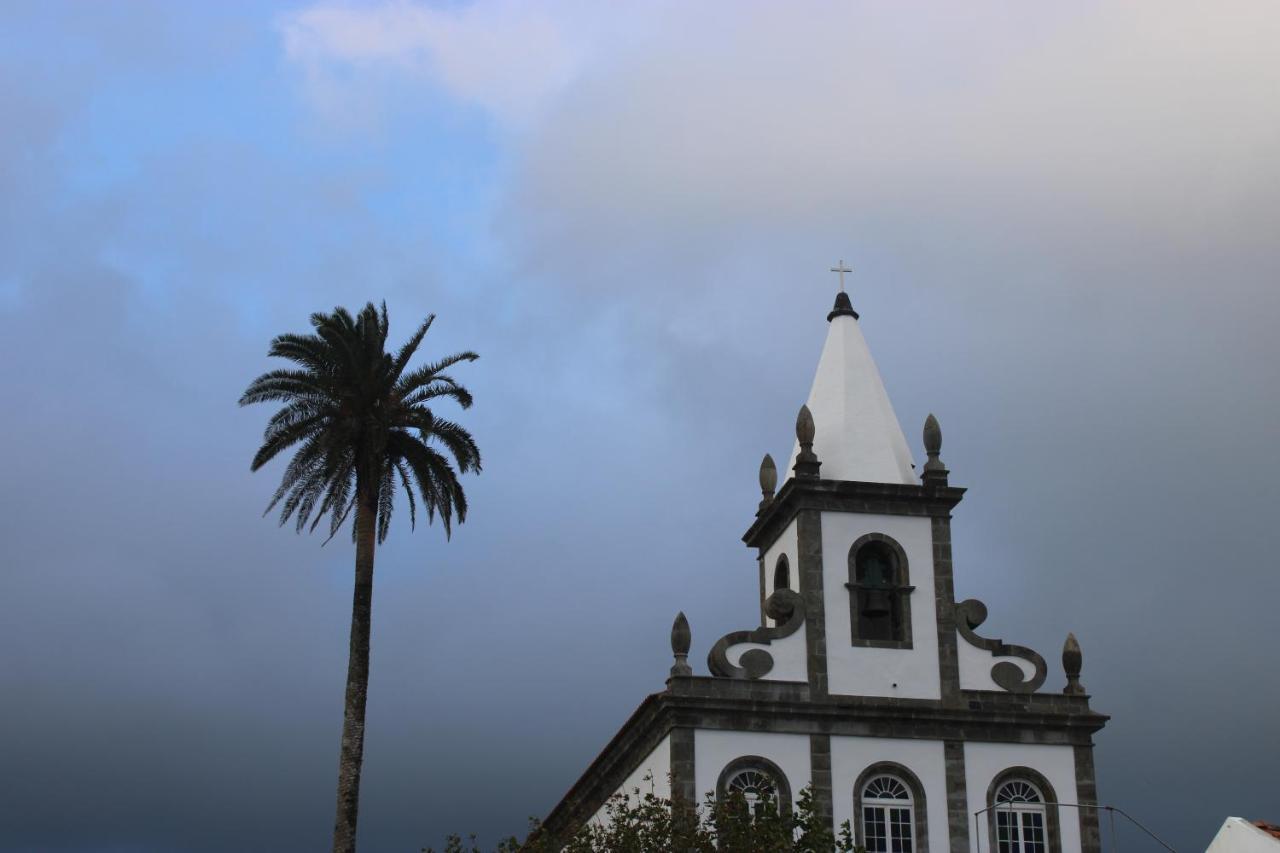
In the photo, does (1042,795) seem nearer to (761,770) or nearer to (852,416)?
(761,770)

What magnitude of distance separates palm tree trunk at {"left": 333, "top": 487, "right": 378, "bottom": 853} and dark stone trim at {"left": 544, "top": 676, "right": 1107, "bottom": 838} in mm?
5443

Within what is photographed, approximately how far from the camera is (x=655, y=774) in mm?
35344

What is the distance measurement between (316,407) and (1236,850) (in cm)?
2005

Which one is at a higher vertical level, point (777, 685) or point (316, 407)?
point (316, 407)

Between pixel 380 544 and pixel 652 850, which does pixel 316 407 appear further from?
pixel 652 850

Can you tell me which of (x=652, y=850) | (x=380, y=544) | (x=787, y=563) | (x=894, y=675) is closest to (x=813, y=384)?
(x=787, y=563)

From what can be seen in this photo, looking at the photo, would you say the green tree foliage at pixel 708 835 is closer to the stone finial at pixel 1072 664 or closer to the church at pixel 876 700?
the church at pixel 876 700

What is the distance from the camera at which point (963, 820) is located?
3475cm

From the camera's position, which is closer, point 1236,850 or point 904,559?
point 1236,850

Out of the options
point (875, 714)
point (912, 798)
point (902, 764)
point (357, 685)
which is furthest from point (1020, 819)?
point (357, 685)

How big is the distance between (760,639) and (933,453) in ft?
18.8

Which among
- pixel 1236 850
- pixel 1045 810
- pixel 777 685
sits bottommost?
pixel 1236 850

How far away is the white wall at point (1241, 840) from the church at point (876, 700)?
8252 millimetres

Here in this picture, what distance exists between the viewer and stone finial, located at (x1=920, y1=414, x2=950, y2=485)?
37500 millimetres
